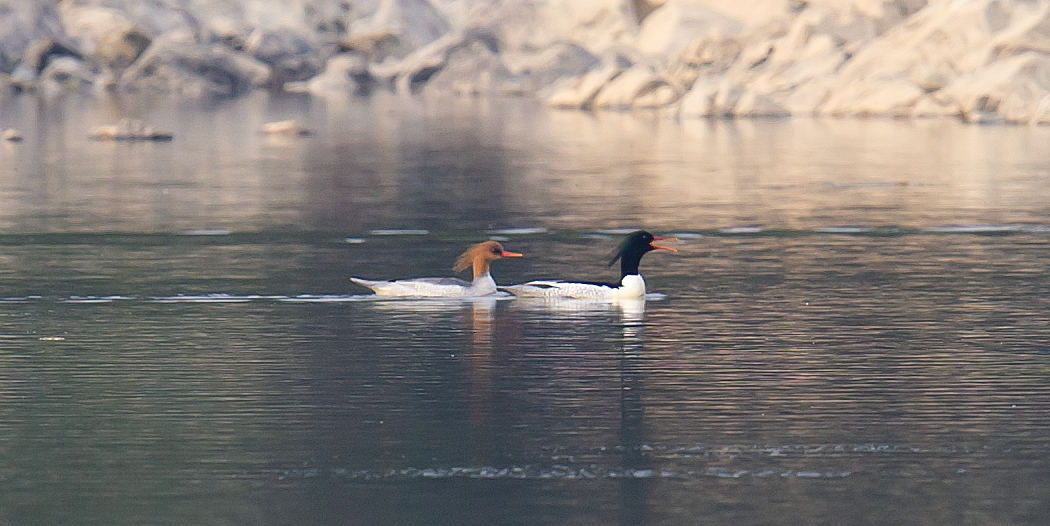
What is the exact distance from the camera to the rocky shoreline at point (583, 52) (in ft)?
173

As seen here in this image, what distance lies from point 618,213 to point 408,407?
13326 mm

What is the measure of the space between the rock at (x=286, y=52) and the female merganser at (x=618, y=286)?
68.1 m

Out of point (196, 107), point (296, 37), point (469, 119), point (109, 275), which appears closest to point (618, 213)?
point (109, 275)

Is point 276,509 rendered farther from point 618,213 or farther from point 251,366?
point 618,213

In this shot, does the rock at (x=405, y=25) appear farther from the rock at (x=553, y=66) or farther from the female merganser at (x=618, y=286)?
the female merganser at (x=618, y=286)

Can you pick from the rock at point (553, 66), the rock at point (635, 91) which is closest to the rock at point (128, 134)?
the rock at point (635, 91)

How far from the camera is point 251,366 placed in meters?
11.8

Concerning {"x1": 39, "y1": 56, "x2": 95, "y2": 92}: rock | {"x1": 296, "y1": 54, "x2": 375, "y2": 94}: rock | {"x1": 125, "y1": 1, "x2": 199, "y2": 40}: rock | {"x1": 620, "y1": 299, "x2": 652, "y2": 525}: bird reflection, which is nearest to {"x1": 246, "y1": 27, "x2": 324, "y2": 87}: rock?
{"x1": 296, "y1": 54, "x2": 375, "y2": 94}: rock

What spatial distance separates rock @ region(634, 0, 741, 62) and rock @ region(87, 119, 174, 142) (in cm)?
3314

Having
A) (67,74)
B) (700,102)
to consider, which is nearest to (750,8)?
(700,102)

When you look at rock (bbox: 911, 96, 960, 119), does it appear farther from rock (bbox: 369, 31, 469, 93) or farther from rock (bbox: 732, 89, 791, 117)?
rock (bbox: 369, 31, 469, 93)

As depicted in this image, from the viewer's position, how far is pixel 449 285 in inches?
606

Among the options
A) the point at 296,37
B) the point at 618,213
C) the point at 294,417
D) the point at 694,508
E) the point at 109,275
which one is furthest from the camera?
the point at 296,37

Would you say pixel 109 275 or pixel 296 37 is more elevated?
pixel 296 37
